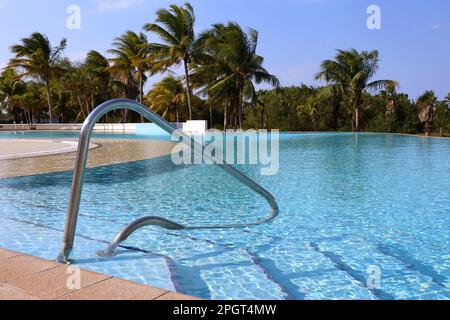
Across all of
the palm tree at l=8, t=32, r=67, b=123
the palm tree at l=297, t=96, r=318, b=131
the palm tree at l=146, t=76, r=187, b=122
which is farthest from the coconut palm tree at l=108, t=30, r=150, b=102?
the palm tree at l=297, t=96, r=318, b=131

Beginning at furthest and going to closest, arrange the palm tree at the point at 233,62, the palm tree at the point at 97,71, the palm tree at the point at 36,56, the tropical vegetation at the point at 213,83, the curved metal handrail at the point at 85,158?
1. the palm tree at the point at 97,71
2. the palm tree at the point at 36,56
3. the tropical vegetation at the point at 213,83
4. the palm tree at the point at 233,62
5. the curved metal handrail at the point at 85,158

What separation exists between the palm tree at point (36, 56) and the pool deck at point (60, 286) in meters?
35.0

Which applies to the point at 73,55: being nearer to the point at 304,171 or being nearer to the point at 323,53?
the point at 323,53

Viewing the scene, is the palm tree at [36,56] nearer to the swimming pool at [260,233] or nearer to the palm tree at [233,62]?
the palm tree at [233,62]

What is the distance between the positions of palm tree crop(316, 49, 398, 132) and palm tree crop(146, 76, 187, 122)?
1235 cm

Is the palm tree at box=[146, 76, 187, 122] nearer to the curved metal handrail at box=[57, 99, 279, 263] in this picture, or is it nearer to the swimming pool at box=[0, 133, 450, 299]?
the swimming pool at box=[0, 133, 450, 299]

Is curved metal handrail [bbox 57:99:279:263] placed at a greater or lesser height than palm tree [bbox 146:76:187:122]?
lesser

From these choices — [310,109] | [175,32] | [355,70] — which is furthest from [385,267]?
[310,109]

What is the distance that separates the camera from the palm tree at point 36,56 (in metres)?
34.2

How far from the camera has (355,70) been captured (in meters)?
30.7

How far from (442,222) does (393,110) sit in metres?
27.7

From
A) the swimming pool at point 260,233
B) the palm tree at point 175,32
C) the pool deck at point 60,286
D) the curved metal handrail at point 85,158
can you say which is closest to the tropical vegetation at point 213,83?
the palm tree at point 175,32

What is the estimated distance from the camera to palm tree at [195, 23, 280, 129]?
25.7m
